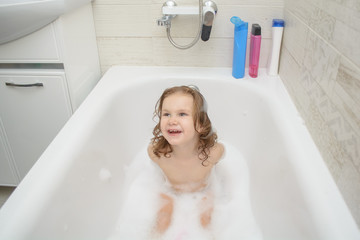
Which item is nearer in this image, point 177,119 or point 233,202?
point 177,119

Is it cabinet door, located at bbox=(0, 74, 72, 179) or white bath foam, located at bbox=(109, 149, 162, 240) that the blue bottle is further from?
cabinet door, located at bbox=(0, 74, 72, 179)

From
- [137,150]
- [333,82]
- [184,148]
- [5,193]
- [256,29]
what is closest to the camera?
[333,82]

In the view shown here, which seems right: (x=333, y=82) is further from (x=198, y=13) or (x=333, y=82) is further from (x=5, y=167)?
(x=5, y=167)

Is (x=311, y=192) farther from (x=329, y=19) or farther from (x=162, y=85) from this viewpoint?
(x=162, y=85)

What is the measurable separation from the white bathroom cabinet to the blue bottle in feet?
2.27

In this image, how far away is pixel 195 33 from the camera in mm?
1564

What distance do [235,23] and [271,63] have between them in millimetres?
270

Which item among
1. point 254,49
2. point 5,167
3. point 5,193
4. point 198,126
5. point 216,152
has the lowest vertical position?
point 5,193

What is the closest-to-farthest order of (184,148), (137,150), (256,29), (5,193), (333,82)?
(333,82), (184,148), (256,29), (137,150), (5,193)

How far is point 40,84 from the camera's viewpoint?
133 cm

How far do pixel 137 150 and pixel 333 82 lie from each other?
949mm

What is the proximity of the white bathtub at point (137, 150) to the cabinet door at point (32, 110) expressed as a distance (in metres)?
0.17

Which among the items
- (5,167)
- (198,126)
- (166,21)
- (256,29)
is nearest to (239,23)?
(256,29)

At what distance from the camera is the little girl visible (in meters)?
1.11
